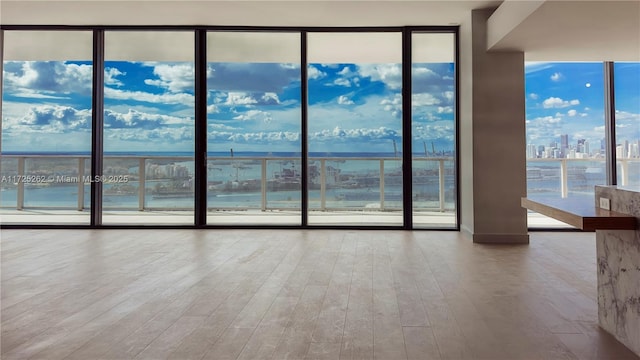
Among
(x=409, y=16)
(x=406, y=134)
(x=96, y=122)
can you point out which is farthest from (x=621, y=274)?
(x=96, y=122)

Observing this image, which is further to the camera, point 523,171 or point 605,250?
point 523,171

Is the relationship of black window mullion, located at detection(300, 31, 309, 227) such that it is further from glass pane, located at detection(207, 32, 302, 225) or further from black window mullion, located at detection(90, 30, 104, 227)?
black window mullion, located at detection(90, 30, 104, 227)

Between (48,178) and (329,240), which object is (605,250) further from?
(48,178)

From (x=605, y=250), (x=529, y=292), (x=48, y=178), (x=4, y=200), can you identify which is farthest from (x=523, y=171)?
(x=4, y=200)

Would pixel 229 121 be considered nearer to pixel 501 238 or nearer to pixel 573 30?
pixel 501 238

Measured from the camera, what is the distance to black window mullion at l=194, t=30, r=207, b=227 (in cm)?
600

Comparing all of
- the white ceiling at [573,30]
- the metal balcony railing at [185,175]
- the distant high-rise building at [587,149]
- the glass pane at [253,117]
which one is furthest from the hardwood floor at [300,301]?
the white ceiling at [573,30]

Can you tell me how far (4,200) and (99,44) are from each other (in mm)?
2654

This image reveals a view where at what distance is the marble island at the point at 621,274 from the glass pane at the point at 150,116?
496 centimetres

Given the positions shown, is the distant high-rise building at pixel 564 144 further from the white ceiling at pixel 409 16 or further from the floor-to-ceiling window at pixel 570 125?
the white ceiling at pixel 409 16

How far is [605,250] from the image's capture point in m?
2.37

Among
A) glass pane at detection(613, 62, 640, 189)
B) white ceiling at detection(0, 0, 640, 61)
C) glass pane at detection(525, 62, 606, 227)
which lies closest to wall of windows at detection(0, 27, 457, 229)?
white ceiling at detection(0, 0, 640, 61)

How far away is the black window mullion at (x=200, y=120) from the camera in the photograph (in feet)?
19.7

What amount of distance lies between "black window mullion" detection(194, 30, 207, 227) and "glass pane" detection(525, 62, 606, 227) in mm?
4494
